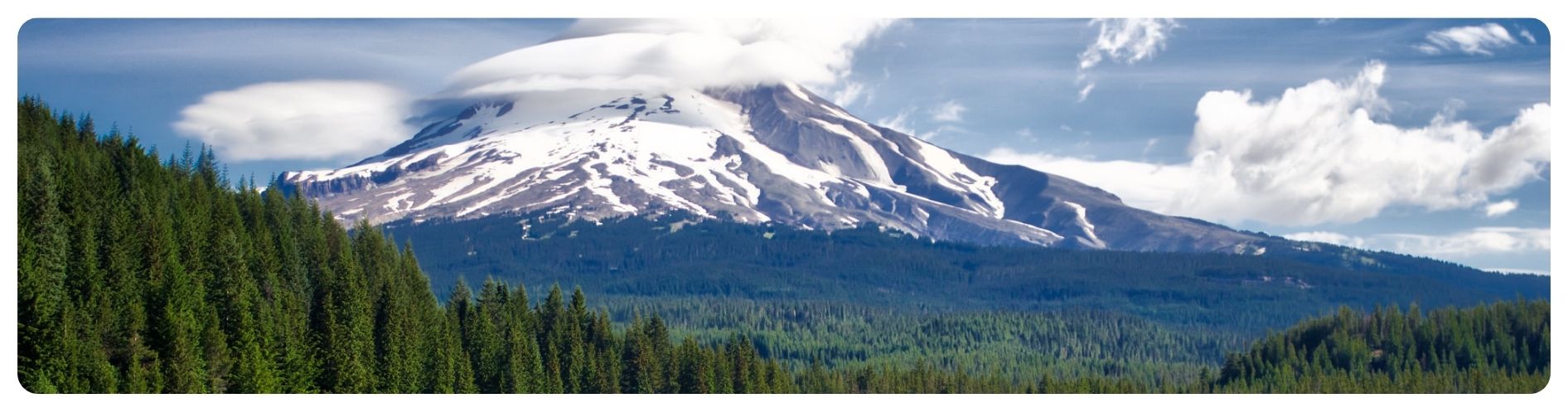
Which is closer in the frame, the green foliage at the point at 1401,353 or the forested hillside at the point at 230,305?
the forested hillside at the point at 230,305

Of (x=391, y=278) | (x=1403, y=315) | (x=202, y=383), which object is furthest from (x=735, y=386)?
(x=1403, y=315)

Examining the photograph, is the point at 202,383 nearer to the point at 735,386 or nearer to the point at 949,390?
the point at 735,386

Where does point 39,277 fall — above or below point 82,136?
below

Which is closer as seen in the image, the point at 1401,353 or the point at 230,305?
the point at 230,305

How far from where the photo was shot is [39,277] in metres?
60.0

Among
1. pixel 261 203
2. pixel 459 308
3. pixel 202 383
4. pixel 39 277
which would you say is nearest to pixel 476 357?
pixel 459 308

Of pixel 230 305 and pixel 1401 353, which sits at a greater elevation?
pixel 230 305

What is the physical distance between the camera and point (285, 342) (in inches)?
2881

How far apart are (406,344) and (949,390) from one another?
67.2m

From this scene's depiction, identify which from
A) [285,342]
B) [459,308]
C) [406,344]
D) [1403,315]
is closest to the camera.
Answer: [285,342]

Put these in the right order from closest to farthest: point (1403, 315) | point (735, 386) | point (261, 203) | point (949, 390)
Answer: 1. point (261, 203)
2. point (735, 386)
3. point (949, 390)
4. point (1403, 315)

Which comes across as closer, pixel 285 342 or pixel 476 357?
pixel 285 342

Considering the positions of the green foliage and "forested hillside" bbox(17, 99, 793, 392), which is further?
the green foliage

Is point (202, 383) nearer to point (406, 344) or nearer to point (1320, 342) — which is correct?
point (406, 344)
